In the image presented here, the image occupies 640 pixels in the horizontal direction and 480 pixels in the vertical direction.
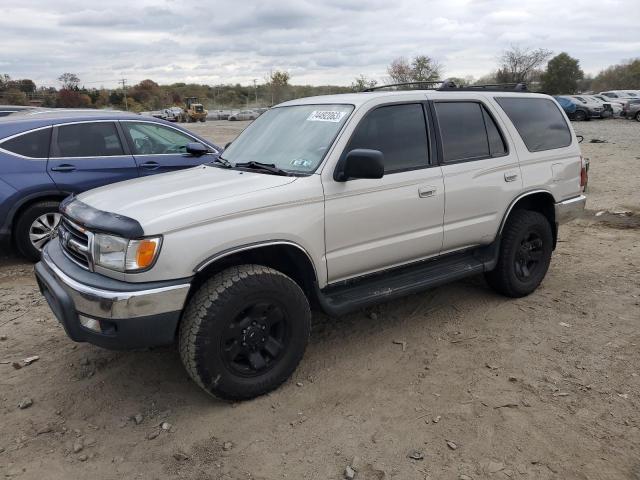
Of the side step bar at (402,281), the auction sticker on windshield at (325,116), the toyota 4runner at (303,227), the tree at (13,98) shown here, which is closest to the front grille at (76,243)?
the toyota 4runner at (303,227)

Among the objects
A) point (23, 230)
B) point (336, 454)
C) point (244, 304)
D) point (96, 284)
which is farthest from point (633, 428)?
point (23, 230)

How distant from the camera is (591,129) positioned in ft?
81.1

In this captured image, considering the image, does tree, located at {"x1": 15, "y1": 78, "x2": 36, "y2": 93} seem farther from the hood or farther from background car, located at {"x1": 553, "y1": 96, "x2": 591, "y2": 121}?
the hood

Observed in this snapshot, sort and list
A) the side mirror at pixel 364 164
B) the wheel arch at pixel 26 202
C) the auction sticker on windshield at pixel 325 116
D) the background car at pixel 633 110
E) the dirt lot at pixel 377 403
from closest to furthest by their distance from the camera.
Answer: the dirt lot at pixel 377 403 < the side mirror at pixel 364 164 < the auction sticker on windshield at pixel 325 116 < the wheel arch at pixel 26 202 < the background car at pixel 633 110

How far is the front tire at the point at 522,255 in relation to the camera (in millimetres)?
4602

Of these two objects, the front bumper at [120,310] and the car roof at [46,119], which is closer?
the front bumper at [120,310]

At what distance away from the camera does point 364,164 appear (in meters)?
3.24

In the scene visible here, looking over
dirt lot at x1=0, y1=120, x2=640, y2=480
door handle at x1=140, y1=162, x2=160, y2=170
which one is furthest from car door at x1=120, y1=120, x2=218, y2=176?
dirt lot at x1=0, y1=120, x2=640, y2=480

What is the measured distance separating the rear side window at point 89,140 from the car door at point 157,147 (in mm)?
176

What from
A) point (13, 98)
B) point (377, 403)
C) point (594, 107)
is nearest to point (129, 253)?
point (377, 403)

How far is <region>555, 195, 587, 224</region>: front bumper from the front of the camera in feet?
16.1

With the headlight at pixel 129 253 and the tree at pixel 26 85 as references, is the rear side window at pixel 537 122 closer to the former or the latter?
the headlight at pixel 129 253

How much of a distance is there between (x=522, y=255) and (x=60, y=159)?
5.20 metres

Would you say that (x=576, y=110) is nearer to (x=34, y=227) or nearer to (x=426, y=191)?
(x=426, y=191)
